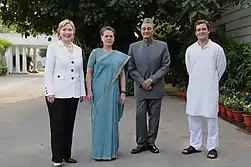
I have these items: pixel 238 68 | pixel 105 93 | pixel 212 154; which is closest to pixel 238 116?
pixel 238 68

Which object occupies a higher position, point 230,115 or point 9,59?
point 9,59

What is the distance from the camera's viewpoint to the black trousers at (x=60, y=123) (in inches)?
216

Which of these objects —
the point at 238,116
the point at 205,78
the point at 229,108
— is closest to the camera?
the point at 205,78

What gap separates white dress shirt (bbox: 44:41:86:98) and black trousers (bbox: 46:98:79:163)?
116 mm

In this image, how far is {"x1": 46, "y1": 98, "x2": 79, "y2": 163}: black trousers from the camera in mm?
5489

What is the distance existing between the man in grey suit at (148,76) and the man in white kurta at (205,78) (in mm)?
420

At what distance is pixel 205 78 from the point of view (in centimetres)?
600

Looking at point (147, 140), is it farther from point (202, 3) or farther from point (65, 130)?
point (202, 3)

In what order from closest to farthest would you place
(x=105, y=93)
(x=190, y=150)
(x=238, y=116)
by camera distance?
(x=105, y=93) < (x=190, y=150) < (x=238, y=116)

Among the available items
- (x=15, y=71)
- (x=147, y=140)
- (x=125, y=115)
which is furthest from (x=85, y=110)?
(x=15, y=71)

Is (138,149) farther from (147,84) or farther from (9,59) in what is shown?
(9,59)

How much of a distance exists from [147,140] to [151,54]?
4.17 ft

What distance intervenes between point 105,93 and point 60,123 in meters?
0.76

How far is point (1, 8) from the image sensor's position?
1717 cm
